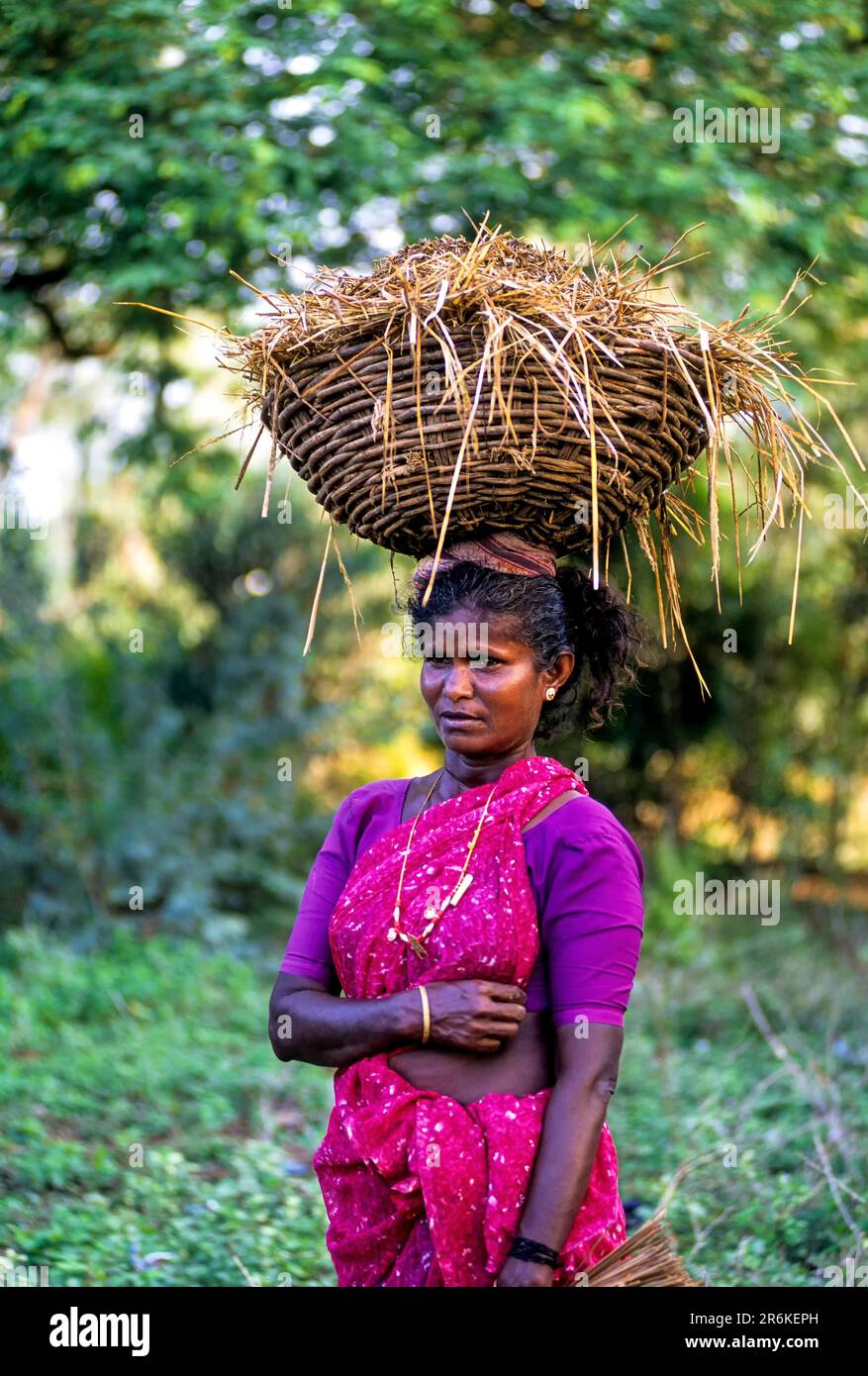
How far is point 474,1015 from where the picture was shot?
7.33ft

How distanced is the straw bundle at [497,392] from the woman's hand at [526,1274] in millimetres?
1136

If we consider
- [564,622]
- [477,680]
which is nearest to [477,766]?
[477,680]

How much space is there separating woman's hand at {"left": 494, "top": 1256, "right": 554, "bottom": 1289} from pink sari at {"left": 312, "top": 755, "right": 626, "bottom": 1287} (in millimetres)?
34

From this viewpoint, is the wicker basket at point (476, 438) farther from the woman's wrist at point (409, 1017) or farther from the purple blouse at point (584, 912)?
the woman's wrist at point (409, 1017)

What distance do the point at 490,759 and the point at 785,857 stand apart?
22.5 ft

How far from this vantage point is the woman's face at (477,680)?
2.39 m

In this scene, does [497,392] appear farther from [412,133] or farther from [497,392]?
[412,133]

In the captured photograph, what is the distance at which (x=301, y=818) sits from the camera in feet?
28.3

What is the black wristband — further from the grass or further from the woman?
the grass

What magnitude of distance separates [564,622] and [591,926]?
1.94 feet

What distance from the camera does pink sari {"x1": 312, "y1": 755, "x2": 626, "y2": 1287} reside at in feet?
7.35

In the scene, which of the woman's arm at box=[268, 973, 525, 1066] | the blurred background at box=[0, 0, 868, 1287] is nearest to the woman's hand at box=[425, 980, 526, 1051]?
the woman's arm at box=[268, 973, 525, 1066]

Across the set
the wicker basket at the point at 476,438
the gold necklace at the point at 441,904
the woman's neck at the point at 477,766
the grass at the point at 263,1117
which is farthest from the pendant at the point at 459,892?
the grass at the point at 263,1117
